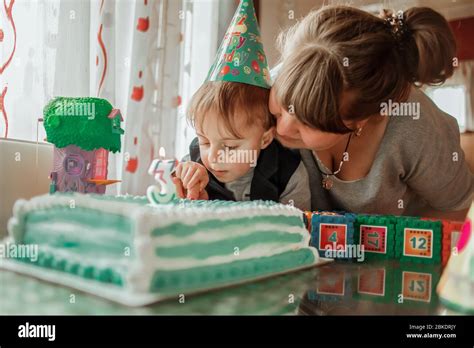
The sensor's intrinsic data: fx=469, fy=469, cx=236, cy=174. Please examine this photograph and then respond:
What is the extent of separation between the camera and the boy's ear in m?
1.00

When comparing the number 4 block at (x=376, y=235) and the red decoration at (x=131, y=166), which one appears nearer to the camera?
the number 4 block at (x=376, y=235)

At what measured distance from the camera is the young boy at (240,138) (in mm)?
944

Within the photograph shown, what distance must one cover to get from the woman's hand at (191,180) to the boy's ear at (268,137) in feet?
0.46

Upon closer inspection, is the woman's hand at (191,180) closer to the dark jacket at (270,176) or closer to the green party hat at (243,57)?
the dark jacket at (270,176)

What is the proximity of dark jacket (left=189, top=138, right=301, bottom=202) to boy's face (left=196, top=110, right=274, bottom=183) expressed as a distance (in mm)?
25

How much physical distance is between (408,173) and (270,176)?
339 millimetres

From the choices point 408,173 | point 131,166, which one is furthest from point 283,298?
point 131,166

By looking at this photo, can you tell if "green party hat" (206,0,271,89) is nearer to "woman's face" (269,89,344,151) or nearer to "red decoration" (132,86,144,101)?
"woman's face" (269,89,344,151)

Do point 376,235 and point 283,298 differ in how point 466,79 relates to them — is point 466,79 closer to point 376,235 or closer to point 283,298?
point 376,235

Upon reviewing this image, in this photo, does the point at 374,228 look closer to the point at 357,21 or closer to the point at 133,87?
the point at 357,21

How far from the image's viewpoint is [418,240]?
0.77 meters

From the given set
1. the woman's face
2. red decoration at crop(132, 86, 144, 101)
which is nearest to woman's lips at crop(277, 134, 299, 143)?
the woman's face

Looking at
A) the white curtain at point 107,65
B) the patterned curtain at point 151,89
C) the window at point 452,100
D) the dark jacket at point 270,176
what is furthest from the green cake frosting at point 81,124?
the window at point 452,100

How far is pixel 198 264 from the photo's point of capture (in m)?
0.53
